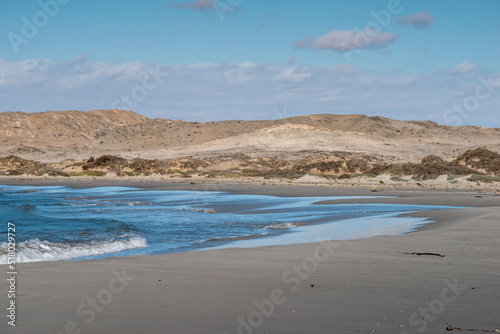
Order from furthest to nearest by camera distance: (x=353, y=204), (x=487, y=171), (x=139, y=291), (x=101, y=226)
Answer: (x=487, y=171) < (x=353, y=204) < (x=101, y=226) < (x=139, y=291)

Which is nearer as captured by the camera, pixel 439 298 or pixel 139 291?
pixel 439 298

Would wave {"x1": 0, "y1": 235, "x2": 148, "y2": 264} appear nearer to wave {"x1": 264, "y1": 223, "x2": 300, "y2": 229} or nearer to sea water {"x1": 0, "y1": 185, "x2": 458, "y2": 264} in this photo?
sea water {"x1": 0, "y1": 185, "x2": 458, "y2": 264}

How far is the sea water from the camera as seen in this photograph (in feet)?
39.5

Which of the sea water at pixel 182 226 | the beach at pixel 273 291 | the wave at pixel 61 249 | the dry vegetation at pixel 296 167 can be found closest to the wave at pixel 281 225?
the sea water at pixel 182 226

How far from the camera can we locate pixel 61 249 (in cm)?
1159

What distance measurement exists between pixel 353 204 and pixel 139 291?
1815cm

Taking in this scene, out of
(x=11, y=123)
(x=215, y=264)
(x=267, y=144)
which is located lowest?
(x=215, y=264)

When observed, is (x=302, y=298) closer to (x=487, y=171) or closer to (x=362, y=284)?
(x=362, y=284)

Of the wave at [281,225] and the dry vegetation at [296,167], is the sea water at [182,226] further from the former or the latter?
the dry vegetation at [296,167]

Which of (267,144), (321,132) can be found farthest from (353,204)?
(321,132)

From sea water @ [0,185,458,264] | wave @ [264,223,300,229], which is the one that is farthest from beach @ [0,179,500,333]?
wave @ [264,223,300,229]

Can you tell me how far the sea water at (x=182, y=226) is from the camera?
39.5 feet

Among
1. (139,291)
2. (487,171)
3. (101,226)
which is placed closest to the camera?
(139,291)

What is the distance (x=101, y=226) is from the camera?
15.3 meters
